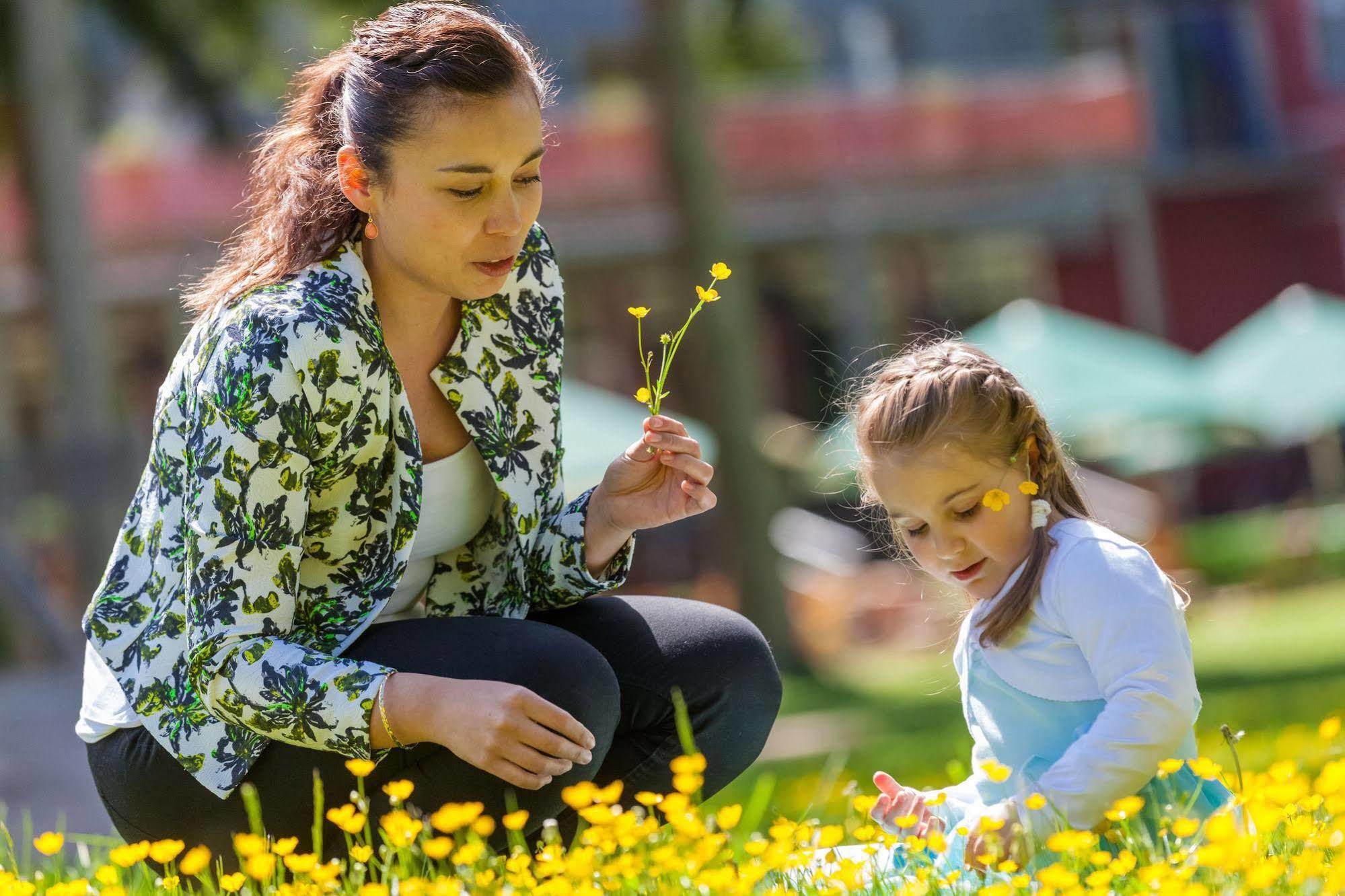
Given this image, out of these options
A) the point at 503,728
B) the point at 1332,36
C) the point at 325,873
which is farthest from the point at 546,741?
the point at 1332,36

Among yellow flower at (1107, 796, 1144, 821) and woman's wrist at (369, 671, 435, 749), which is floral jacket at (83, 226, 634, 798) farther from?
yellow flower at (1107, 796, 1144, 821)

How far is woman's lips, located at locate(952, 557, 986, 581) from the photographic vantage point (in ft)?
8.42

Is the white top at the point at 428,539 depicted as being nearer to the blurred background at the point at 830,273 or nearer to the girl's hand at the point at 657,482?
the girl's hand at the point at 657,482

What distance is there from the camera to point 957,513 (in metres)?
2.50

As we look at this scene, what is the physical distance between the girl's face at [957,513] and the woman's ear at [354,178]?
86cm

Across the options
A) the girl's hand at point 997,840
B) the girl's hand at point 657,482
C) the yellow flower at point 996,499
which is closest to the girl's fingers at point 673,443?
the girl's hand at point 657,482

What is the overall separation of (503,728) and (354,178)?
871mm

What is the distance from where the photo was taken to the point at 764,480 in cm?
1171

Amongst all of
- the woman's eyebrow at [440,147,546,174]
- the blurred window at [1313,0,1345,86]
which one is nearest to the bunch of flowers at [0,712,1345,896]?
the woman's eyebrow at [440,147,546,174]

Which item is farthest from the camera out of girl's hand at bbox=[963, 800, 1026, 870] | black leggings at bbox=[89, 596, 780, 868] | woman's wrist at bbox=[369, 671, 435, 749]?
black leggings at bbox=[89, 596, 780, 868]

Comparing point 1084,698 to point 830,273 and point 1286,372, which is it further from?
point 830,273

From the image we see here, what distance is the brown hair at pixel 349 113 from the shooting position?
8.25 ft

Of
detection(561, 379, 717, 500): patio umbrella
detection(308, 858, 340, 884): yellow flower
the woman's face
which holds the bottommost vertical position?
detection(561, 379, 717, 500): patio umbrella

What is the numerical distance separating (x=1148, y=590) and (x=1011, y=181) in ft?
54.1
